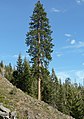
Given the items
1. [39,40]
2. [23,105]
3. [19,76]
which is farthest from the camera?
[19,76]

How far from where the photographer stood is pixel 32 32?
4675 cm

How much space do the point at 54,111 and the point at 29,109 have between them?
4702 millimetres

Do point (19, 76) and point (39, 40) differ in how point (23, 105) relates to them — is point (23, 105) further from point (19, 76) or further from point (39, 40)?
point (19, 76)

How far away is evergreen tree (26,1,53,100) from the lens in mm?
45831

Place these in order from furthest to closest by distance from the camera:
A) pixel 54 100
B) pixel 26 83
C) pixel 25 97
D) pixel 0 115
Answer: pixel 54 100 → pixel 26 83 → pixel 25 97 → pixel 0 115

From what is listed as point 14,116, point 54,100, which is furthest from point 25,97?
point 54,100

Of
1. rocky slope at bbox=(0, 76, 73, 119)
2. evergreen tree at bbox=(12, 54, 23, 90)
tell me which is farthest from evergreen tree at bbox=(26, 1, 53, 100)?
evergreen tree at bbox=(12, 54, 23, 90)

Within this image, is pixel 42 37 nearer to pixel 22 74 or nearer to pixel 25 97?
pixel 25 97

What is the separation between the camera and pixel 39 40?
154 feet

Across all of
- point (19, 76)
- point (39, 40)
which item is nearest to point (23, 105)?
point (39, 40)

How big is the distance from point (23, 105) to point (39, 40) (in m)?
16.7

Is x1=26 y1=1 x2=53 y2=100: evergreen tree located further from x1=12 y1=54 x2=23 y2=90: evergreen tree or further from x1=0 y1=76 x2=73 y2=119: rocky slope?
x1=12 y1=54 x2=23 y2=90: evergreen tree

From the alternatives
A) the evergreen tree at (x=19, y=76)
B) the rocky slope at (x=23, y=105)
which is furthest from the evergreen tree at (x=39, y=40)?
the evergreen tree at (x=19, y=76)

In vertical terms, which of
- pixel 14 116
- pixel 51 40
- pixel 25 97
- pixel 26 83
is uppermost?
pixel 51 40
